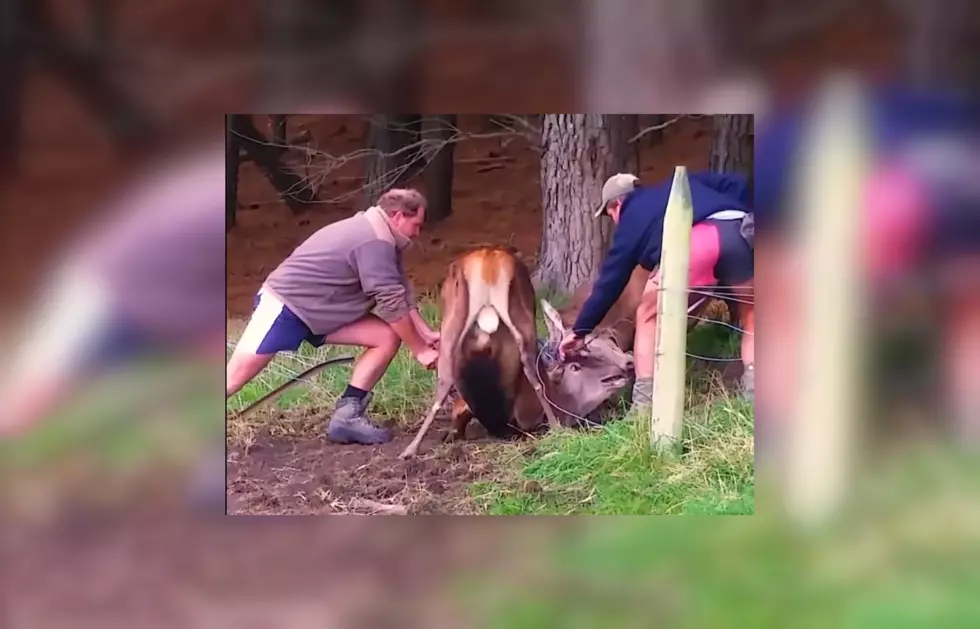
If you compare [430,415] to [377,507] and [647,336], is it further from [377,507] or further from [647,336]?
[647,336]

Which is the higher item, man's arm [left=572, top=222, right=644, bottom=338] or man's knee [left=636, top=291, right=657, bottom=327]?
man's arm [left=572, top=222, right=644, bottom=338]

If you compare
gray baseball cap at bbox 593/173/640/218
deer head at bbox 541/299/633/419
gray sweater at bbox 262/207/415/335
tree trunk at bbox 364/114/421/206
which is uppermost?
tree trunk at bbox 364/114/421/206

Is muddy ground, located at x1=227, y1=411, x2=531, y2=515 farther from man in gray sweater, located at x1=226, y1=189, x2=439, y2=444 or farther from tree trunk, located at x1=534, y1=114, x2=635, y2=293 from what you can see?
tree trunk, located at x1=534, y1=114, x2=635, y2=293

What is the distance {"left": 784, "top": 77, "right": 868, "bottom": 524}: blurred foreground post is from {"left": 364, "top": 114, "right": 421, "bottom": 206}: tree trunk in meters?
1.13

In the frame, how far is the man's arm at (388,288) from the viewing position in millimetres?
2822

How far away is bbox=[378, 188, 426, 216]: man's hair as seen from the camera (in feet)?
9.17

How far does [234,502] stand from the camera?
2.86 m

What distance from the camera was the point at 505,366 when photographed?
9.39 ft

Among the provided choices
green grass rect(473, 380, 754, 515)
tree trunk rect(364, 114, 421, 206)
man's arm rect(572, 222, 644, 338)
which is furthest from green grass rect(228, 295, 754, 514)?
tree trunk rect(364, 114, 421, 206)

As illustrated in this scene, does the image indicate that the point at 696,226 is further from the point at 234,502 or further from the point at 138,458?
the point at 138,458

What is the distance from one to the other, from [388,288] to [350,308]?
0.13 meters

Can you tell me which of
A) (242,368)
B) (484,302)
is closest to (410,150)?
(484,302)

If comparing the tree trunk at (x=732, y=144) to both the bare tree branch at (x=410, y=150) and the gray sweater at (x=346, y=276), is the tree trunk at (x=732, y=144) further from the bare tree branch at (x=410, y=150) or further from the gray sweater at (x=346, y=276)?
the gray sweater at (x=346, y=276)
